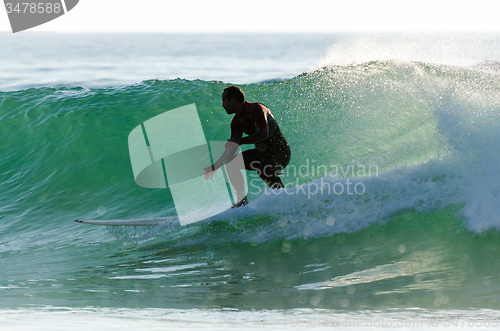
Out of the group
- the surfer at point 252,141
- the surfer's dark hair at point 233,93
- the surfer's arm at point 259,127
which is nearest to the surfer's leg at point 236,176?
the surfer at point 252,141

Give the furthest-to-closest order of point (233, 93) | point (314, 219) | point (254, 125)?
point (314, 219), point (254, 125), point (233, 93)

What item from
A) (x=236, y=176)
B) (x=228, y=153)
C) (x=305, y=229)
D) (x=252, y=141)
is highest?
(x=252, y=141)

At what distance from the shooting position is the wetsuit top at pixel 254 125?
14.1 feet

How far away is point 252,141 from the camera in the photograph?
4.30 meters

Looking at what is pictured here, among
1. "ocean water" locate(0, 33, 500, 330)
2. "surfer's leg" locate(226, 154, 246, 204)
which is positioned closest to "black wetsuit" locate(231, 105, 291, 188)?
"surfer's leg" locate(226, 154, 246, 204)

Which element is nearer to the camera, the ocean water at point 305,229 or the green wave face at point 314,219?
the ocean water at point 305,229

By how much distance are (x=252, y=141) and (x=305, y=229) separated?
122 cm

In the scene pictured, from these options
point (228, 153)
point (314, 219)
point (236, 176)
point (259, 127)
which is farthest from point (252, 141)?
point (314, 219)

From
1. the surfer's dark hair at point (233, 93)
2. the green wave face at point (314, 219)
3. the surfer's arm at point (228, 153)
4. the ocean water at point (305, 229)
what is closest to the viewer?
the ocean water at point (305, 229)

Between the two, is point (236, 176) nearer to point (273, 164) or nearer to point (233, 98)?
point (273, 164)

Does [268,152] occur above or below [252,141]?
below

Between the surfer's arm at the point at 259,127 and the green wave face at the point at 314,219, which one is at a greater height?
the surfer's arm at the point at 259,127

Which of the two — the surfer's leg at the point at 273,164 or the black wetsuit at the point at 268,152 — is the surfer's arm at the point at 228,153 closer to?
the black wetsuit at the point at 268,152

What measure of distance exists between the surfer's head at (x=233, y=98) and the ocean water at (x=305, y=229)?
112cm
